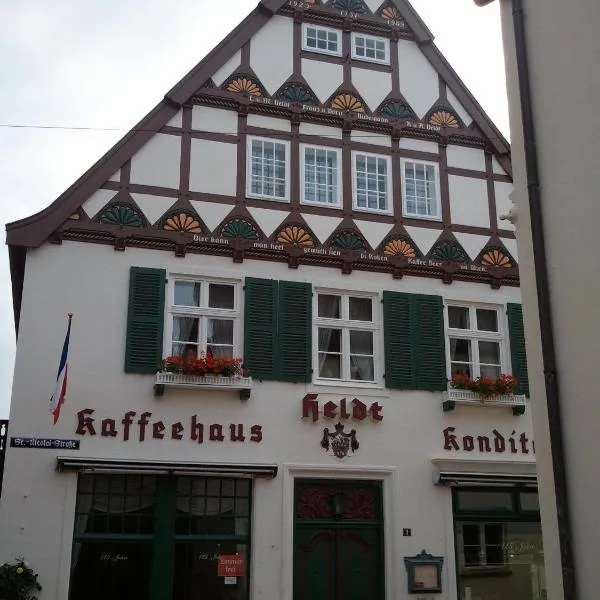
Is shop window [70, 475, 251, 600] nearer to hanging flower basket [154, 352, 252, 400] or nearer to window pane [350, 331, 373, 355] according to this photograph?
hanging flower basket [154, 352, 252, 400]

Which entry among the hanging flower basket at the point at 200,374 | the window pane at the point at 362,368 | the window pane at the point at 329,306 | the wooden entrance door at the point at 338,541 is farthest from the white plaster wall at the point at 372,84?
the wooden entrance door at the point at 338,541

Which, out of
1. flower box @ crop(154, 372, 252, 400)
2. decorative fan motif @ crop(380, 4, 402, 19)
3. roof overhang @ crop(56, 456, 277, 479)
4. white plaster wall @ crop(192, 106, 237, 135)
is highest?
decorative fan motif @ crop(380, 4, 402, 19)

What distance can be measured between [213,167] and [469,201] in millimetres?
4627

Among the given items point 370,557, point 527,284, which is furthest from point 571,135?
point 370,557

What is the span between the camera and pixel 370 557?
13.1 meters

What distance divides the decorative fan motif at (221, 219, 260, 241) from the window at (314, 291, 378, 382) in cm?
144

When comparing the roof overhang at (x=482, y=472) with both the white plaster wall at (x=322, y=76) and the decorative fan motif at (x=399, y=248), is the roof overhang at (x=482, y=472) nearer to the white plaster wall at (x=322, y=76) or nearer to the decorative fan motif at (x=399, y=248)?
the decorative fan motif at (x=399, y=248)

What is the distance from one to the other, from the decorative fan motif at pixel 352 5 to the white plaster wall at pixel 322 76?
1300mm

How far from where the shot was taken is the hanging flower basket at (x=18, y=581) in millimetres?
11031

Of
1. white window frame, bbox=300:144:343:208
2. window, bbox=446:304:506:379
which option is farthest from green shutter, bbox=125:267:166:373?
window, bbox=446:304:506:379

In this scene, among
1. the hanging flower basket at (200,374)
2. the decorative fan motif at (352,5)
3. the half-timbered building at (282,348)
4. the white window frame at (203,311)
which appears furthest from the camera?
the decorative fan motif at (352,5)

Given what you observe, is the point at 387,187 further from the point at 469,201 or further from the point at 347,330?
the point at 347,330

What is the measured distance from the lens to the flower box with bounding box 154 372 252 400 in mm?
12469

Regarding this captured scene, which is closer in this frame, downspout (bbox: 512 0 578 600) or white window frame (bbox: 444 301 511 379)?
downspout (bbox: 512 0 578 600)
